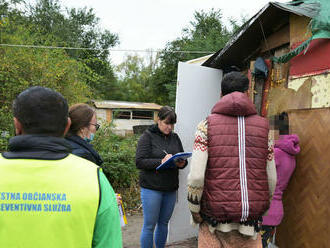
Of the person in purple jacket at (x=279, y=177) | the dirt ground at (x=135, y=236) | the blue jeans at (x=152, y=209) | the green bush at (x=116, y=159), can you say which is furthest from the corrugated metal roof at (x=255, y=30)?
the green bush at (x=116, y=159)

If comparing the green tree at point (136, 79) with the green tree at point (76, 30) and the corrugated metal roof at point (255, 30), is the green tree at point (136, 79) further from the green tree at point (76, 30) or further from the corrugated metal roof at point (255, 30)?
the corrugated metal roof at point (255, 30)

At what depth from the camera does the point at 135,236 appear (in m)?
4.90

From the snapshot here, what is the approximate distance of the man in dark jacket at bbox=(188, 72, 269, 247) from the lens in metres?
2.10

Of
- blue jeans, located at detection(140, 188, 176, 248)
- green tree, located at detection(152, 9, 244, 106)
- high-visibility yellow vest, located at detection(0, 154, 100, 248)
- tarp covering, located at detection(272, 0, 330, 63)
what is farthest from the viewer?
green tree, located at detection(152, 9, 244, 106)

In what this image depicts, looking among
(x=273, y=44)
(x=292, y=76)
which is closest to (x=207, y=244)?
(x=292, y=76)

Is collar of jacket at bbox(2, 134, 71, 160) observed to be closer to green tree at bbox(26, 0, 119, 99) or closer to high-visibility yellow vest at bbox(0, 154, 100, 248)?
high-visibility yellow vest at bbox(0, 154, 100, 248)

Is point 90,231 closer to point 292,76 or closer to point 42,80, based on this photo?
point 292,76

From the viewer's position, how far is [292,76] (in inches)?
135

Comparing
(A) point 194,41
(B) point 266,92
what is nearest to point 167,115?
(B) point 266,92

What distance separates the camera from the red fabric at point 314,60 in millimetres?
2928

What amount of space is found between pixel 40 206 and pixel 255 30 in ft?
11.6

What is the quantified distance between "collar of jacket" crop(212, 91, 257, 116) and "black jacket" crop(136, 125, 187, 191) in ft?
4.17

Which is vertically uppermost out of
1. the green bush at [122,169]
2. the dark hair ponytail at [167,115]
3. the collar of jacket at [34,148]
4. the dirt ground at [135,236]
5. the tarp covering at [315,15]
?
the tarp covering at [315,15]

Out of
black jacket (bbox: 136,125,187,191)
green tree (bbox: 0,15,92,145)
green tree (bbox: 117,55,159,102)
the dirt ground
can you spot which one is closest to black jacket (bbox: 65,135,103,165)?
black jacket (bbox: 136,125,187,191)
